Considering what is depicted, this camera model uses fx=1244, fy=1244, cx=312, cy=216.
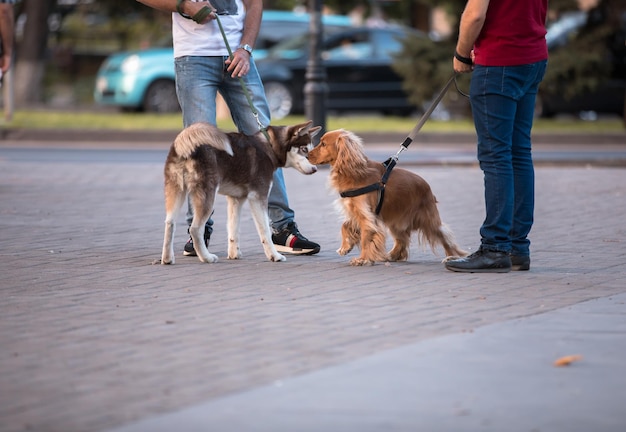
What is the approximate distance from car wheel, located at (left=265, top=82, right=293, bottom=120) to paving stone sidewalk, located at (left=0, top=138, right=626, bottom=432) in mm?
13206

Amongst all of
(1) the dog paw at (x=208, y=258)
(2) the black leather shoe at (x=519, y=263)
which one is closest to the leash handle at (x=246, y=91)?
(1) the dog paw at (x=208, y=258)

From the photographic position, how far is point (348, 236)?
313 inches

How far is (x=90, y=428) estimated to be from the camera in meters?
4.02

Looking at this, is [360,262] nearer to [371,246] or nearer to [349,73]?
[371,246]

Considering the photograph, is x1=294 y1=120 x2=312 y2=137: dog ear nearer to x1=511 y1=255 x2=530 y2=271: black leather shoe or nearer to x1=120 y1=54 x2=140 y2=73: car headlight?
x1=511 y1=255 x2=530 y2=271: black leather shoe

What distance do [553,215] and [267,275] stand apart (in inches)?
150

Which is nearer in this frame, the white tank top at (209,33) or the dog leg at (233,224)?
the dog leg at (233,224)

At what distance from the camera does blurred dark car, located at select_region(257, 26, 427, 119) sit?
78.7ft

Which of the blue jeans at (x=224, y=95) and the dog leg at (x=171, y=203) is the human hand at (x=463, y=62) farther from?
the dog leg at (x=171, y=203)

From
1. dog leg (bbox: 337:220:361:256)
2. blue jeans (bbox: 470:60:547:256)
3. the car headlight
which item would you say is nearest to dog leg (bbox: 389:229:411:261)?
dog leg (bbox: 337:220:361:256)

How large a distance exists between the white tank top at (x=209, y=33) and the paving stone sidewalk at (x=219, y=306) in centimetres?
134

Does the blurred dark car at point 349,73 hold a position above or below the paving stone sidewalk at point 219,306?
above

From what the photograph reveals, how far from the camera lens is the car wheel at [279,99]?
23.9 meters

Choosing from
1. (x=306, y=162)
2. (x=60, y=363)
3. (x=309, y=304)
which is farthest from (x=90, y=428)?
(x=306, y=162)
